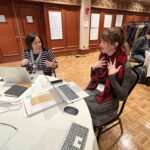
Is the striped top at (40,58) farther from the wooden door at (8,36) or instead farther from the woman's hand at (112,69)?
the wooden door at (8,36)

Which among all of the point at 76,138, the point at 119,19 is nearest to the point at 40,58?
the point at 76,138

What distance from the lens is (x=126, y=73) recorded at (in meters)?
0.98

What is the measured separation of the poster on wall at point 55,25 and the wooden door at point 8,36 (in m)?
1.18

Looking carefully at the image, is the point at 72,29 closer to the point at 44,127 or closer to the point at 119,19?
the point at 119,19

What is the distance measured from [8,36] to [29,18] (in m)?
0.91

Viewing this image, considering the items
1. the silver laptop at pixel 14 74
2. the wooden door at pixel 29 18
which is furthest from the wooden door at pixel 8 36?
the silver laptop at pixel 14 74

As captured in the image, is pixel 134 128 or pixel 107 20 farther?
pixel 107 20

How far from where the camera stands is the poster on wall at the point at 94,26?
4.82 m

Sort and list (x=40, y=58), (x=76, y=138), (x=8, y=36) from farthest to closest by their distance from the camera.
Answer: (x=8, y=36) → (x=40, y=58) → (x=76, y=138)

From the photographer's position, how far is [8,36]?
3801mm

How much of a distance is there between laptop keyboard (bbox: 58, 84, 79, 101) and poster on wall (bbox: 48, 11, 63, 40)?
3.62 metres

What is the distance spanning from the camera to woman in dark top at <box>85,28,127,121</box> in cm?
103

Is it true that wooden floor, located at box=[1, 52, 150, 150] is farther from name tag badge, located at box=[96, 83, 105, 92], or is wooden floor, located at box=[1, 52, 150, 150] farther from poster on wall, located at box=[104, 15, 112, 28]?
poster on wall, located at box=[104, 15, 112, 28]

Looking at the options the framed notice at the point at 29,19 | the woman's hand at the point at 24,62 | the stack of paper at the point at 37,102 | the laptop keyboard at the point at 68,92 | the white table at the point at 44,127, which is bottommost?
the white table at the point at 44,127
